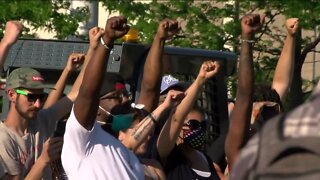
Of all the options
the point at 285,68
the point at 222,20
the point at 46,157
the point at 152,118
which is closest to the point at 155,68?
the point at 152,118

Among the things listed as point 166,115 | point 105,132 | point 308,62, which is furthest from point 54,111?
point 308,62

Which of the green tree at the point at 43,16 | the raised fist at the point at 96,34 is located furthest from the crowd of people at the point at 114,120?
the green tree at the point at 43,16

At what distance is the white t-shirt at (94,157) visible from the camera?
4.36 m

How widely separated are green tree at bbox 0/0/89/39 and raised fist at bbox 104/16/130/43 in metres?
8.55

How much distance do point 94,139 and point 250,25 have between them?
0.88 m

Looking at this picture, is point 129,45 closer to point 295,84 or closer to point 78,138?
point 78,138

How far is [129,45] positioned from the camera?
695 cm

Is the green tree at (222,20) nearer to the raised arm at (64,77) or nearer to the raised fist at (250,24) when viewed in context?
the raised arm at (64,77)

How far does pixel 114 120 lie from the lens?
480 centimetres

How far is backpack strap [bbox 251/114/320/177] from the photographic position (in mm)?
1681

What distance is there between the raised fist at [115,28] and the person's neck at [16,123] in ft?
3.88

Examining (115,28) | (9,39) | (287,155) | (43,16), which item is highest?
(287,155)

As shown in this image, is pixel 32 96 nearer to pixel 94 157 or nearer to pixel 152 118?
pixel 152 118

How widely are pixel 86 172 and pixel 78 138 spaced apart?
0.55ft
